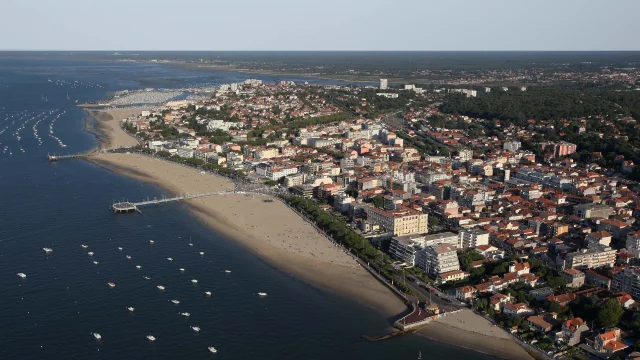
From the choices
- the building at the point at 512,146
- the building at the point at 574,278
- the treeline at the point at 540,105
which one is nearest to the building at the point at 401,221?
the building at the point at 574,278

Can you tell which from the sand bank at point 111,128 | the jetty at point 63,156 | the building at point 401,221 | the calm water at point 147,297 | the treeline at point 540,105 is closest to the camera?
the calm water at point 147,297

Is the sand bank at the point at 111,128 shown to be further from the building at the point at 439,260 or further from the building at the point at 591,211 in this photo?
the building at the point at 591,211

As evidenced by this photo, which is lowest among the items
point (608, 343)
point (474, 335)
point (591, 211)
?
point (474, 335)

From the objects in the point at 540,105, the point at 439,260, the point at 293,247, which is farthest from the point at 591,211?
the point at 540,105

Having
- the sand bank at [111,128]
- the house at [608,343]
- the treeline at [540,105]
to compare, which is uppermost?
the treeline at [540,105]

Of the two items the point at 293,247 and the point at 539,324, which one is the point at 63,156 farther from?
the point at 539,324

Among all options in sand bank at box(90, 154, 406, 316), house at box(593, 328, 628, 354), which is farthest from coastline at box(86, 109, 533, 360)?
house at box(593, 328, 628, 354)

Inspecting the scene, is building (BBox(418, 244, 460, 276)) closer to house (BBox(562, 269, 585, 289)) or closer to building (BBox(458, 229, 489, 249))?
building (BBox(458, 229, 489, 249))
